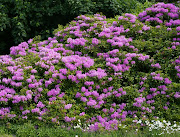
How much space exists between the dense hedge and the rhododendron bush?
1.60 meters

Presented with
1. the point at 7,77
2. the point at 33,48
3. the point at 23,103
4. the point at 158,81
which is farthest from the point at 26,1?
the point at 158,81

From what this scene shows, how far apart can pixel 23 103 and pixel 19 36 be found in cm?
383

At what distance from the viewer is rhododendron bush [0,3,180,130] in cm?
489

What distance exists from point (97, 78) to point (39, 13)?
13.3 feet

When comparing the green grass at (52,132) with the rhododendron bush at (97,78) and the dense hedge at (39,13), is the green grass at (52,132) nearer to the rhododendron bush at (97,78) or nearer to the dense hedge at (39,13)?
the rhododendron bush at (97,78)

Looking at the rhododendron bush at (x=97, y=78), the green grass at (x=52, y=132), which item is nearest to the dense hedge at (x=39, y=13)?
the rhododendron bush at (x=97, y=78)

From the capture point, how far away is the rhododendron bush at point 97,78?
4.89 metres

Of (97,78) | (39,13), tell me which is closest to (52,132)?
(97,78)

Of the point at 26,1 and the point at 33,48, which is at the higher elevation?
the point at 26,1

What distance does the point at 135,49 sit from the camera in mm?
6227

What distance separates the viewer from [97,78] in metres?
5.45

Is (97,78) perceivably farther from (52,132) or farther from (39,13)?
(39,13)

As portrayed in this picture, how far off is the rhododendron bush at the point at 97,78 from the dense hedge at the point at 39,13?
160 centimetres

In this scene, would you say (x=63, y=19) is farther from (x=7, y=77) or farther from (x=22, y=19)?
(x=7, y=77)
